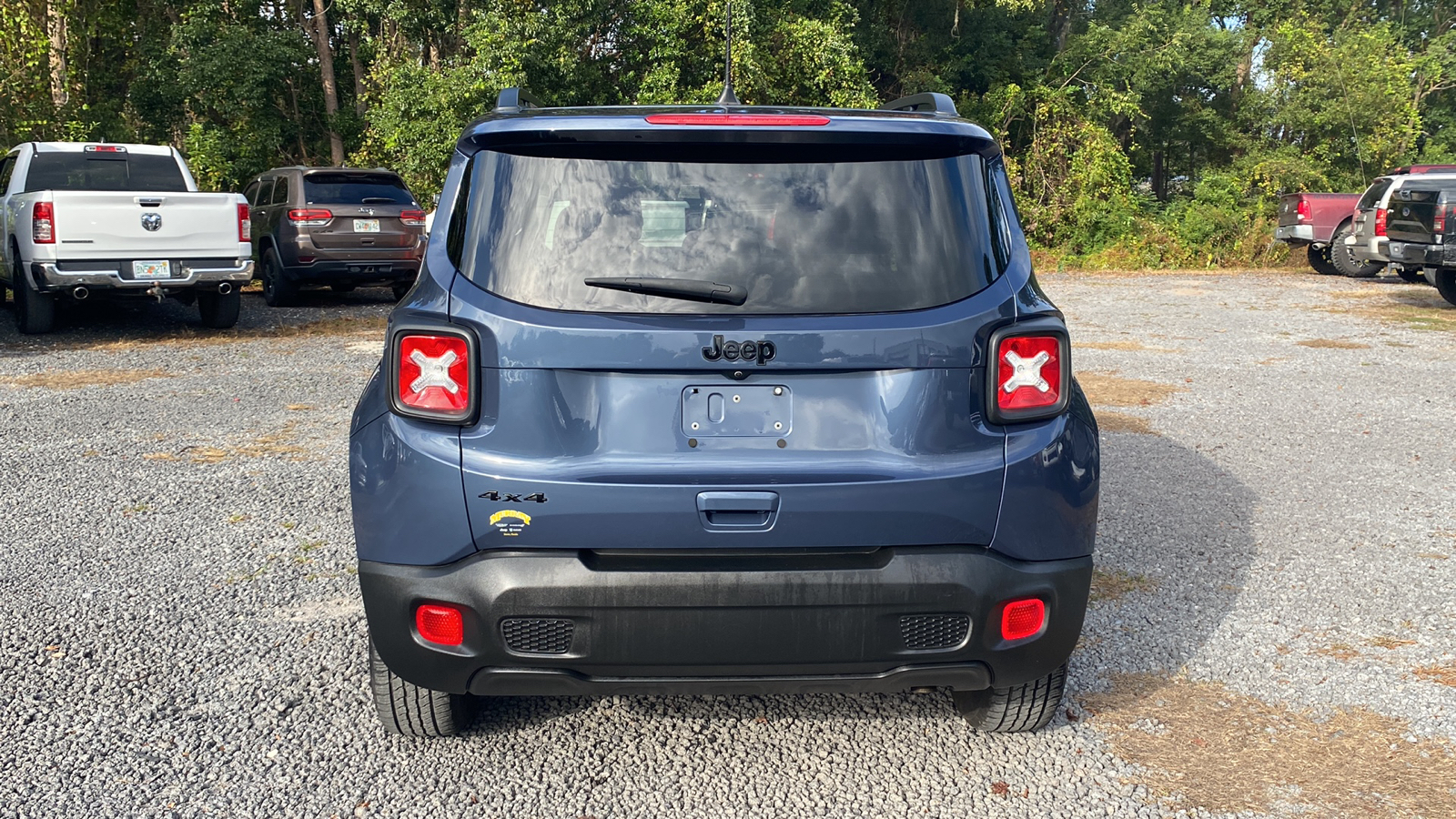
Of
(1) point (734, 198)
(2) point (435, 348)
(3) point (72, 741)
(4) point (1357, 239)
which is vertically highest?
(1) point (734, 198)

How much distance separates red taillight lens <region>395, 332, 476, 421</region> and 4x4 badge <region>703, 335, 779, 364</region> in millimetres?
574

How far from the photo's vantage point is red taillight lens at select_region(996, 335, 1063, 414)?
2938 mm

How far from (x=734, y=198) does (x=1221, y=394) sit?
797cm

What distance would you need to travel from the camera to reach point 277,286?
1577cm

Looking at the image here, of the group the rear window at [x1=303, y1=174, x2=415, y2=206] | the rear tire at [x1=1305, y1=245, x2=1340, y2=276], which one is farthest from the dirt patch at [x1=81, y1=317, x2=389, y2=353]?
the rear tire at [x1=1305, y1=245, x2=1340, y2=276]

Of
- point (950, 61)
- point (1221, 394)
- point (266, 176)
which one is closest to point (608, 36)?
point (266, 176)

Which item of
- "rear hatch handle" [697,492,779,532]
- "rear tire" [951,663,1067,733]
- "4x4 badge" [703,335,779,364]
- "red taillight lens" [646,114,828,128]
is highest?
"red taillight lens" [646,114,828,128]

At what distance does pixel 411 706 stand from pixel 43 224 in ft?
33.4

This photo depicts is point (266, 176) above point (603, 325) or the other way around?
the other way around

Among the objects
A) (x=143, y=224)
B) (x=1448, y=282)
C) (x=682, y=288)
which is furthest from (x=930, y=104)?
(x=1448, y=282)

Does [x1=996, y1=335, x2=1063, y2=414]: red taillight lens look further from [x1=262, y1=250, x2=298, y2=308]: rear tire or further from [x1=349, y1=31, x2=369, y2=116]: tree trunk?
[x1=349, y1=31, x2=369, y2=116]: tree trunk

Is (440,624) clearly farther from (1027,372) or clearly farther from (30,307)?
(30,307)

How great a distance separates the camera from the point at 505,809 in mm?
3090

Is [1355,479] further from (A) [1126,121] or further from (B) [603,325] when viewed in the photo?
(A) [1126,121]
